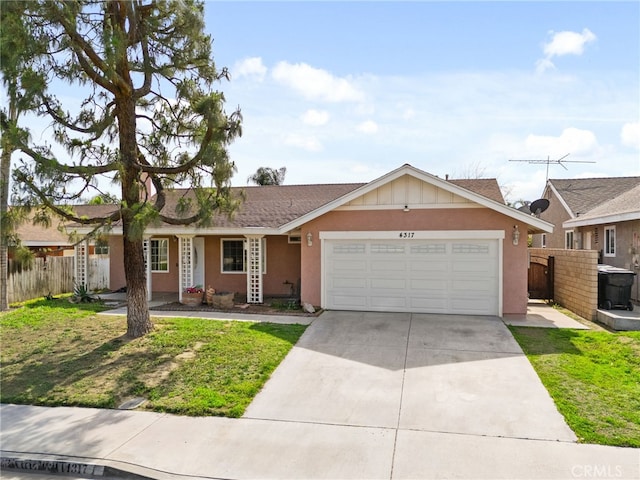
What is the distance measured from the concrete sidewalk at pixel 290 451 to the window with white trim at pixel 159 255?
1066 cm

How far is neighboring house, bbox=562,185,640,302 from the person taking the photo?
1252 centimetres

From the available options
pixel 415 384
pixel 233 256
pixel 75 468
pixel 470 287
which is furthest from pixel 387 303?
pixel 75 468

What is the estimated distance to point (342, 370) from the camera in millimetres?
7395

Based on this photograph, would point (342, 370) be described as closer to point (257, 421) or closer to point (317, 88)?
point (257, 421)

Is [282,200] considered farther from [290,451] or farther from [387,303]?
[290,451]

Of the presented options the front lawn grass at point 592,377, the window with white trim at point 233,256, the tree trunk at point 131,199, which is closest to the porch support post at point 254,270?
the window with white trim at point 233,256

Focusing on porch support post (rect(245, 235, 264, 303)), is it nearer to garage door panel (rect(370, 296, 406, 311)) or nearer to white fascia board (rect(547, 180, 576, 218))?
garage door panel (rect(370, 296, 406, 311))

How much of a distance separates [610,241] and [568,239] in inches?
234

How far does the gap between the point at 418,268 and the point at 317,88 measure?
600cm

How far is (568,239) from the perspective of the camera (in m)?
20.3

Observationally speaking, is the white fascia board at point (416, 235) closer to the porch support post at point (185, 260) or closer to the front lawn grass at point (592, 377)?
the front lawn grass at point (592, 377)

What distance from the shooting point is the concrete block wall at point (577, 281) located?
10.7m

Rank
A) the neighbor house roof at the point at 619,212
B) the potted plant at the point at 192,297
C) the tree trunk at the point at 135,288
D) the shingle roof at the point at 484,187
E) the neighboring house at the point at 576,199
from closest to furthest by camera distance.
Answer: the tree trunk at the point at 135,288, the neighbor house roof at the point at 619,212, the potted plant at the point at 192,297, the shingle roof at the point at 484,187, the neighboring house at the point at 576,199

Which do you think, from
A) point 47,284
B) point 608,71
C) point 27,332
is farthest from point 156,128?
point 608,71
